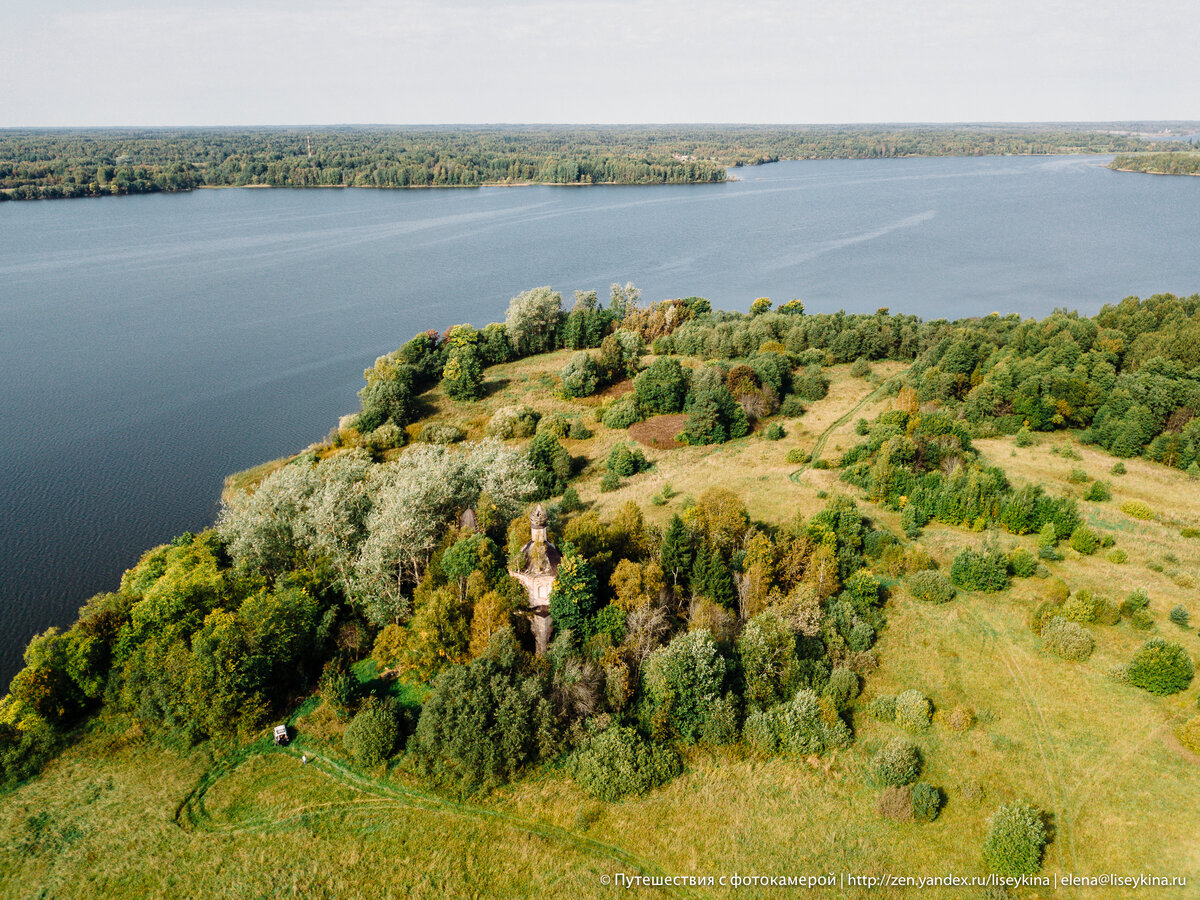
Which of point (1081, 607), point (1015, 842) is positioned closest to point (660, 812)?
point (1015, 842)

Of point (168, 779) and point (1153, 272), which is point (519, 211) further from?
point (168, 779)

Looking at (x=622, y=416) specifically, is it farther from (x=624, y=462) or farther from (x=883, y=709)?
(x=883, y=709)

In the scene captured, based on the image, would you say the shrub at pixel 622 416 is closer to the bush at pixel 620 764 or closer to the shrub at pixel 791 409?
the shrub at pixel 791 409

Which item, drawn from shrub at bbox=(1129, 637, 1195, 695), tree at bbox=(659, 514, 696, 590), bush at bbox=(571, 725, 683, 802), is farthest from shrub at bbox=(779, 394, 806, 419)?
bush at bbox=(571, 725, 683, 802)

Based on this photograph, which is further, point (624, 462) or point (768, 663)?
point (624, 462)

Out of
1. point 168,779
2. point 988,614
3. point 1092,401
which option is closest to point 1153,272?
point 1092,401

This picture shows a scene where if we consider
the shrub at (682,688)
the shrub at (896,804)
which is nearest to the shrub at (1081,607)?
the shrub at (896,804)
